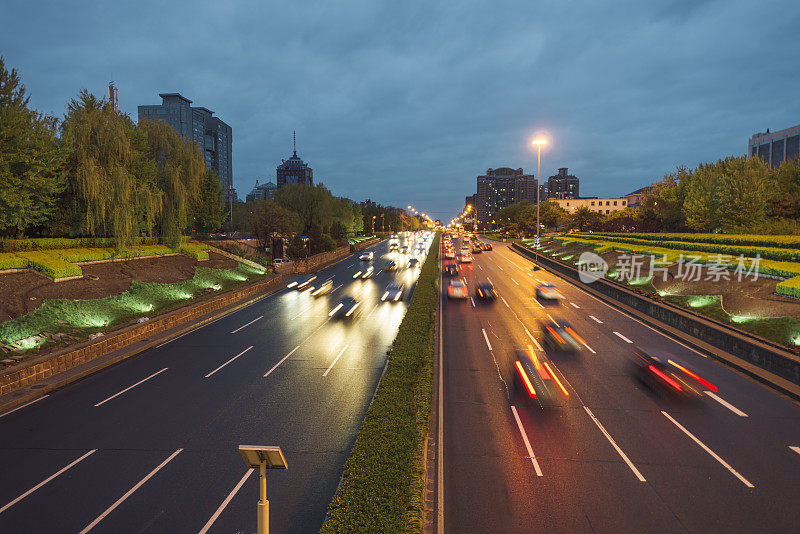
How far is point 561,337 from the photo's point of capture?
62.0ft

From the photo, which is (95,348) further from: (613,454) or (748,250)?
(748,250)

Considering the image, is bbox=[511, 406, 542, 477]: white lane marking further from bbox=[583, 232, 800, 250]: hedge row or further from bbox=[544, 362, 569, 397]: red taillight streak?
bbox=[583, 232, 800, 250]: hedge row

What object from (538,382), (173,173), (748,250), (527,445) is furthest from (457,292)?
(173,173)

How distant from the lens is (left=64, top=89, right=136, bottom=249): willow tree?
25.1 metres

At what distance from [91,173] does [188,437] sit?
23.2 metres

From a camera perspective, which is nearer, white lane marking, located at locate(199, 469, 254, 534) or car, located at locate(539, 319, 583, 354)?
white lane marking, located at locate(199, 469, 254, 534)

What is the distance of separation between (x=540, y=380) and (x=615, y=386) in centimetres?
262

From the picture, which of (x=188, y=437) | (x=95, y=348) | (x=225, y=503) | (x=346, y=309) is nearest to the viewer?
(x=225, y=503)

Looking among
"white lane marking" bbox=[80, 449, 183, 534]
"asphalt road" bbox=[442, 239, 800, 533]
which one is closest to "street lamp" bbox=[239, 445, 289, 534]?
"asphalt road" bbox=[442, 239, 800, 533]

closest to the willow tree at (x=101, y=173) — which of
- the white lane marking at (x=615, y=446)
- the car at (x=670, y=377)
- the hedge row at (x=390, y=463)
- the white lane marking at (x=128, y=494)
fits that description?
the white lane marking at (x=128, y=494)

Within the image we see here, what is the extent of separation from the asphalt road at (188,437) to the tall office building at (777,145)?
622 feet

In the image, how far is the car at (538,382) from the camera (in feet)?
41.3

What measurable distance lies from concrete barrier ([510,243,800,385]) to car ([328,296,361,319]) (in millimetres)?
18649

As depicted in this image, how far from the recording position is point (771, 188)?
1720 inches
